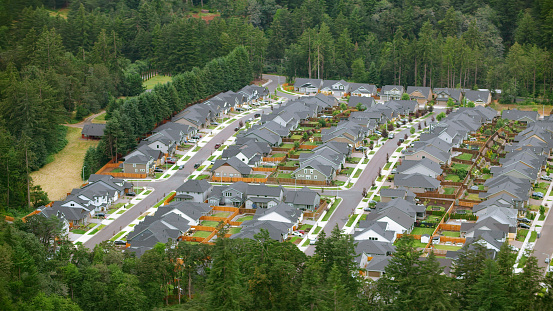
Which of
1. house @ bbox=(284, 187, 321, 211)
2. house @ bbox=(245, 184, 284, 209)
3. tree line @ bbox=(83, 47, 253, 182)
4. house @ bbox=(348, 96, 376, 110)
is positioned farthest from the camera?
house @ bbox=(348, 96, 376, 110)

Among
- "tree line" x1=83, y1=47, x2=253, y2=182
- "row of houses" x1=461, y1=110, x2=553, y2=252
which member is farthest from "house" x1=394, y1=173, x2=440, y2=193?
"tree line" x1=83, y1=47, x2=253, y2=182

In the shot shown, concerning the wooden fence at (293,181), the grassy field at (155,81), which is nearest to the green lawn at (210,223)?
the wooden fence at (293,181)

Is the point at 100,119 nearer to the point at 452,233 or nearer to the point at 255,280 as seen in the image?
the point at 452,233

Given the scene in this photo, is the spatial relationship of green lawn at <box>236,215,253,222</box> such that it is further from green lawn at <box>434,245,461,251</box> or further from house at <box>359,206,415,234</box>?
green lawn at <box>434,245,461,251</box>

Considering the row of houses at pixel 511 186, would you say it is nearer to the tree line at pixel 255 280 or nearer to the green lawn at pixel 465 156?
the green lawn at pixel 465 156

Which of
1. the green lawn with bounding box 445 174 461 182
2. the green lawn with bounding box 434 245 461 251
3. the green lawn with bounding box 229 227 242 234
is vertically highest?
the green lawn with bounding box 445 174 461 182

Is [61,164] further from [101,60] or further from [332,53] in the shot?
[332,53]

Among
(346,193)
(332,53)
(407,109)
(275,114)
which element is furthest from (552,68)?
(346,193)
